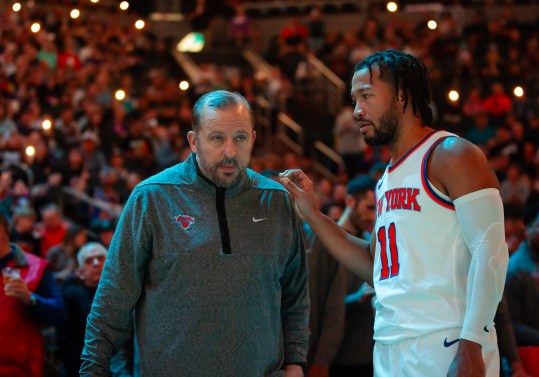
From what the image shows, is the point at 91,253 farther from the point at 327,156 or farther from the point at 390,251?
the point at 327,156

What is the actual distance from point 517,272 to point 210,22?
15.4m

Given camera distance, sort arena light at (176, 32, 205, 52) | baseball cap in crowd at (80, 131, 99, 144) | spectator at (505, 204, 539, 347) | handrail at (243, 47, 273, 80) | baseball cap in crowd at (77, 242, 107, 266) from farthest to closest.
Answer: arena light at (176, 32, 205, 52), handrail at (243, 47, 273, 80), baseball cap in crowd at (80, 131, 99, 144), baseball cap in crowd at (77, 242, 107, 266), spectator at (505, 204, 539, 347)

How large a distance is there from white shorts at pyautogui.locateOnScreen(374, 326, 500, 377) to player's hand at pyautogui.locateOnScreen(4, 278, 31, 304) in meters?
2.29

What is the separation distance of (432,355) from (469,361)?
217 millimetres

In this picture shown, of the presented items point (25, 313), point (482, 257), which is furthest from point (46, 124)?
point (482, 257)

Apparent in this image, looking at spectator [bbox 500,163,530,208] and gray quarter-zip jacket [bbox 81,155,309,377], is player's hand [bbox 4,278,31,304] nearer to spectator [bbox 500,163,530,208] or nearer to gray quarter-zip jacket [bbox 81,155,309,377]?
gray quarter-zip jacket [bbox 81,155,309,377]

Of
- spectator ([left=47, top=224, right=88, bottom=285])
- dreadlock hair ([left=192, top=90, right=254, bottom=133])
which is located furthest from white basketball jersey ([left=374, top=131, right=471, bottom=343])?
spectator ([left=47, top=224, right=88, bottom=285])

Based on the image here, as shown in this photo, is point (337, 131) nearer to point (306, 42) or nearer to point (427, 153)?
point (306, 42)

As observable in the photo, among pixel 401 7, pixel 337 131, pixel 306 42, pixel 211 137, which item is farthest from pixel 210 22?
pixel 211 137

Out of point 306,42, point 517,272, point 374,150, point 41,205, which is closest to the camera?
point 517,272

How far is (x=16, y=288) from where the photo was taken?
495 centimetres

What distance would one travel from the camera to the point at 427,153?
357 centimetres

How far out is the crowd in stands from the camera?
10.4 metres

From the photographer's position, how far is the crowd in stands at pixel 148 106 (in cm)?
1036
